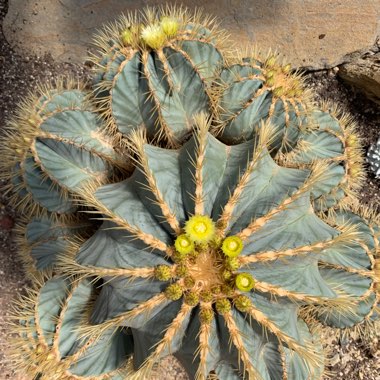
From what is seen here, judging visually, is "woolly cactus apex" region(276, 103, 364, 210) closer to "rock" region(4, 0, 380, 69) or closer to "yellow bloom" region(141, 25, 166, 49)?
"yellow bloom" region(141, 25, 166, 49)

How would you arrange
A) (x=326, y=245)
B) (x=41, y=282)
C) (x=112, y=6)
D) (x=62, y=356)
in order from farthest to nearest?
(x=112, y=6), (x=41, y=282), (x=62, y=356), (x=326, y=245)

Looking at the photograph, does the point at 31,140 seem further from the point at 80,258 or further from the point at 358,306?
the point at 358,306

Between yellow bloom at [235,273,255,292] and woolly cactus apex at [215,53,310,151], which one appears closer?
yellow bloom at [235,273,255,292]

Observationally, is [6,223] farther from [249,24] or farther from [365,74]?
[365,74]

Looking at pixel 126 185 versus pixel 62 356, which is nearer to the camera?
pixel 126 185

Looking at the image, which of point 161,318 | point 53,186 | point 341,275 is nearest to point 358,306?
point 341,275

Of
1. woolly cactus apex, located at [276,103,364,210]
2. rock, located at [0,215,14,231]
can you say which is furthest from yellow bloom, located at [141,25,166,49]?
rock, located at [0,215,14,231]
